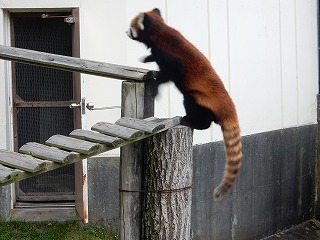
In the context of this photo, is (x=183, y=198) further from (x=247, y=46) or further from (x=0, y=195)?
(x=247, y=46)

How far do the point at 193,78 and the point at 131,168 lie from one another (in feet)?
1.72

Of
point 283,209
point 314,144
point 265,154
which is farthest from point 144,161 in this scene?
point 314,144

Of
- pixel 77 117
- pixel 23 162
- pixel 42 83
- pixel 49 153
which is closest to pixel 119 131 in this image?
pixel 49 153

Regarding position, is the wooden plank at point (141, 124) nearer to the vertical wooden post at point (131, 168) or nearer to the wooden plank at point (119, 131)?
the wooden plank at point (119, 131)

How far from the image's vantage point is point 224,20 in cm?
652

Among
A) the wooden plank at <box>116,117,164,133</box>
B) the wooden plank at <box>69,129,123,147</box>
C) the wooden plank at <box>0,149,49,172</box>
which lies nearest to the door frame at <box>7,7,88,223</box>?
the wooden plank at <box>116,117,164,133</box>

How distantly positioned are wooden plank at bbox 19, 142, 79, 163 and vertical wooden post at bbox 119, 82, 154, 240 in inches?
26.3

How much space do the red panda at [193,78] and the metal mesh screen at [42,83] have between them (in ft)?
9.53

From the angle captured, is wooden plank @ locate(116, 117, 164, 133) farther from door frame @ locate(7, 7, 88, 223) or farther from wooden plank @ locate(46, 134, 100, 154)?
door frame @ locate(7, 7, 88, 223)

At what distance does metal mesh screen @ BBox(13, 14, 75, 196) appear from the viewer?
6.26 meters

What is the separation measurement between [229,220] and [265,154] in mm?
775

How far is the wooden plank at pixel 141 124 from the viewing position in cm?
323

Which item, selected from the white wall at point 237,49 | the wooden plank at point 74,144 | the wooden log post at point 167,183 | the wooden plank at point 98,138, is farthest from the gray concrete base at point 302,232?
the wooden plank at point 74,144

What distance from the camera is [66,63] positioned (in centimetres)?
347
